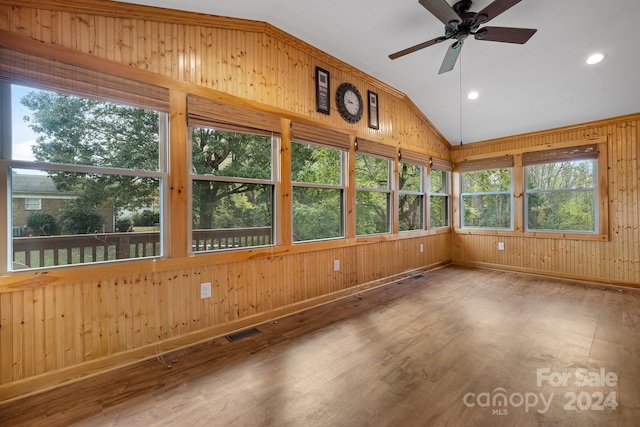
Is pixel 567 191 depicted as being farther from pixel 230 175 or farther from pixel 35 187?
pixel 35 187

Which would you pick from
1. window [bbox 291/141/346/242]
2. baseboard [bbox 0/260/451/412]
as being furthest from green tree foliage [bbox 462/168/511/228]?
baseboard [bbox 0/260/451/412]

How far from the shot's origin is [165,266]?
2.44m

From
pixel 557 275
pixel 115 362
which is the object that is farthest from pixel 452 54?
pixel 557 275

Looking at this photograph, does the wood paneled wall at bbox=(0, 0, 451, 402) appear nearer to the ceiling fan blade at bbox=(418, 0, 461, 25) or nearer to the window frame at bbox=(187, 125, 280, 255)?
the window frame at bbox=(187, 125, 280, 255)

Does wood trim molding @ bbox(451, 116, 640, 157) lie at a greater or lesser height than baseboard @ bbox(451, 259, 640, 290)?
greater

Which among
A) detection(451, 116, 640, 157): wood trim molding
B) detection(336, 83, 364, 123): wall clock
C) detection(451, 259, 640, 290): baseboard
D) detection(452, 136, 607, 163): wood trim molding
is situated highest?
detection(336, 83, 364, 123): wall clock

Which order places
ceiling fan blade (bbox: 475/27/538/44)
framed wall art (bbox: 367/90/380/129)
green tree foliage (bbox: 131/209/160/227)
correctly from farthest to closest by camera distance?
framed wall art (bbox: 367/90/380/129) → ceiling fan blade (bbox: 475/27/538/44) → green tree foliage (bbox: 131/209/160/227)

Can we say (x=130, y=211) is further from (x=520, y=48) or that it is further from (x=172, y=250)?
(x=520, y=48)

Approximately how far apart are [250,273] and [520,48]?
14.3ft

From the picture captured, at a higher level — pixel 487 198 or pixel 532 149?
pixel 532 149

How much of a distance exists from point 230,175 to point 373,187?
2385 mm

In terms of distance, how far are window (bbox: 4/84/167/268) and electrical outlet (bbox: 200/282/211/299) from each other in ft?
1.70

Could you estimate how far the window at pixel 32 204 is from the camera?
1.97m

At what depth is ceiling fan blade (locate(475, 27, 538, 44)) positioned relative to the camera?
2.49 metres
